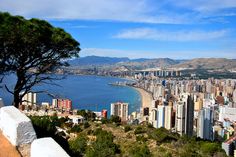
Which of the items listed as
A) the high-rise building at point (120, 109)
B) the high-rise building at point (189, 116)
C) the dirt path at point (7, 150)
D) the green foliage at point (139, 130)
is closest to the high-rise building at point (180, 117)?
the high-rise building at point (189, 116)

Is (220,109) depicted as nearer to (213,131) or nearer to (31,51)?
(213,131)

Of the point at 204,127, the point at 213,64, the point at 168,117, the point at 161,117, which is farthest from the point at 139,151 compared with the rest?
the point at 213,64

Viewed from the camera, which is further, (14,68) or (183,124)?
(183,124)

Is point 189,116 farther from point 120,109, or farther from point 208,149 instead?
point 208,149

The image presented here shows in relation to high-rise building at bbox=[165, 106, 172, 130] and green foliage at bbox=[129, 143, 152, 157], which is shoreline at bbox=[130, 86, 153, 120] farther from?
green foliage at bbox=[129, 143, 152, 157]

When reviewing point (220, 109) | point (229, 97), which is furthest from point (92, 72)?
point (220, 109)

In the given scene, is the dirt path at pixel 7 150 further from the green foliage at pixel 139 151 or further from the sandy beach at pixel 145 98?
the sandy beach at pixel 145 98

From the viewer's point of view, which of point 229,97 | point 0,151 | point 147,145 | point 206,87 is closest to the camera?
point 0,151

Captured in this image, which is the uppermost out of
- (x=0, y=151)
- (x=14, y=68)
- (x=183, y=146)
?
(x=14, y=68)

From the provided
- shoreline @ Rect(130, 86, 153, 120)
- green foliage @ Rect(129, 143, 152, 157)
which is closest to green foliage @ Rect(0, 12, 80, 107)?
green foliage @ Rect(129, 143, 152, 157)
